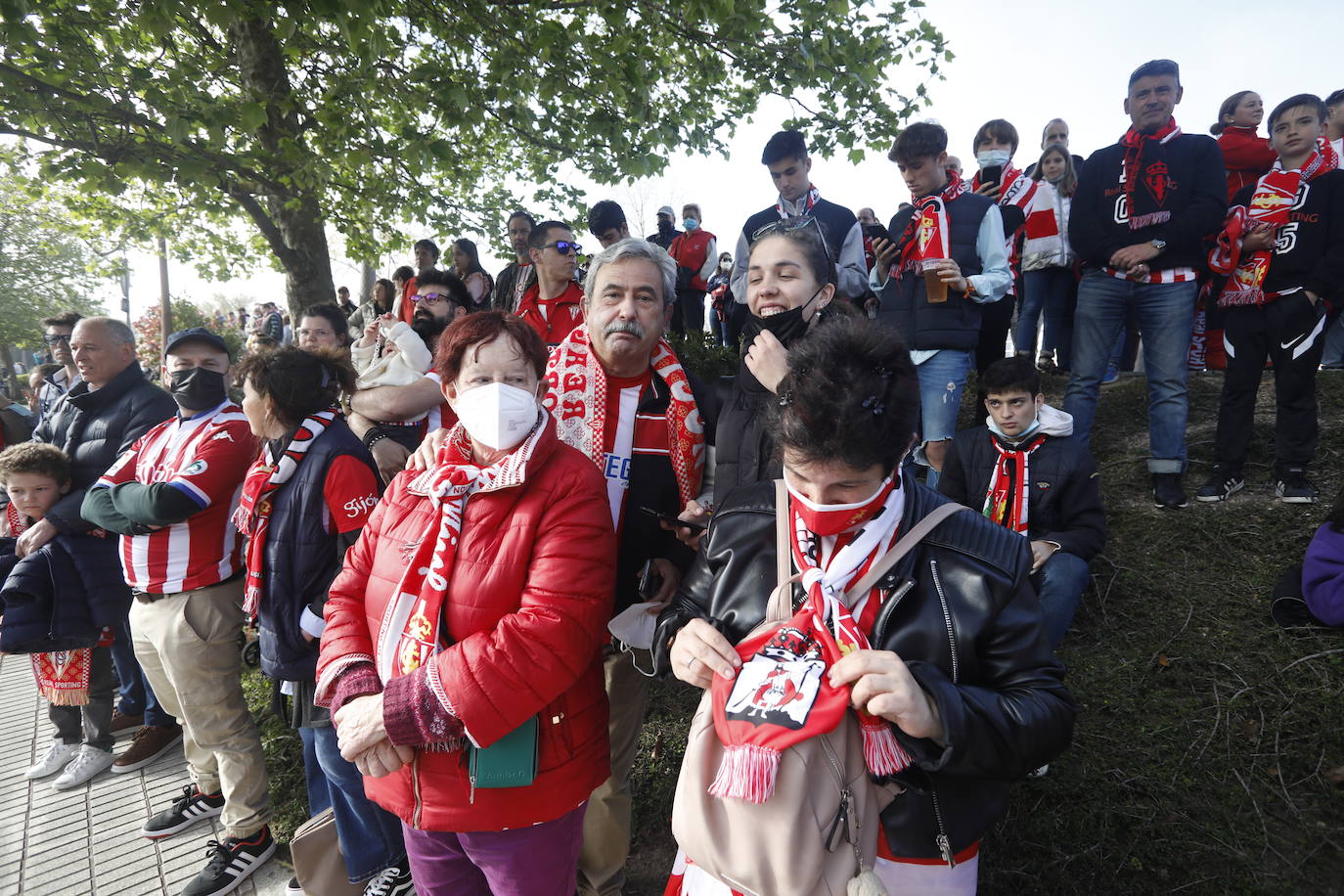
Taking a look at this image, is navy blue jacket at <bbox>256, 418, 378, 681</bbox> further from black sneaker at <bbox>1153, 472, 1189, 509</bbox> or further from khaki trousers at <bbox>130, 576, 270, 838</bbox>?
black sneaker at <bbox>1153, 472, 1189, 509</bbox>

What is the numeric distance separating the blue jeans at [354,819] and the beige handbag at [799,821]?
1.87 m

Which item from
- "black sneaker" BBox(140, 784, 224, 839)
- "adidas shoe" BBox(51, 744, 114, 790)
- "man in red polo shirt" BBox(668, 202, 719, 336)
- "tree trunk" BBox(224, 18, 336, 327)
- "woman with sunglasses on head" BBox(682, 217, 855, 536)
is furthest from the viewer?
"man in red polo shirt" BBox(668, 202, 719, 336)

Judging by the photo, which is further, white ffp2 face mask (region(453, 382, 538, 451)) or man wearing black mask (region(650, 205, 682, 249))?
man wearing black mask (region(650, 205, 682, 249))

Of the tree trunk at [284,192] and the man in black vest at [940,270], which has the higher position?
the tree trunk at [284,192]

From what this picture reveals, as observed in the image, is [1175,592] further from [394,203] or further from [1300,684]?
[394,203]

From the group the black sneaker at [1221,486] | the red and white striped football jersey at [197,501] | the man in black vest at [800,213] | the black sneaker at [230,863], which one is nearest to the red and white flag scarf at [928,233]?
the man in black vest at [800,213]

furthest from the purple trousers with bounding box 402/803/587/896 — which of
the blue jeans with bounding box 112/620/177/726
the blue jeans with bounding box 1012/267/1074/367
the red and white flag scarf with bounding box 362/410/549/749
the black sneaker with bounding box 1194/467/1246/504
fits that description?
the blue jeans with bounding box 1012/267/1074/367

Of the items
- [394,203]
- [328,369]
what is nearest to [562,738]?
[328,369]

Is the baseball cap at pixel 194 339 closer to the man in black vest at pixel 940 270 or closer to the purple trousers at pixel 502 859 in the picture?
the purple trousers at pixel 502 859

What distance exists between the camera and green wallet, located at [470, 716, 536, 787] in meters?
1.74

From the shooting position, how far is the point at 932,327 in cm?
396

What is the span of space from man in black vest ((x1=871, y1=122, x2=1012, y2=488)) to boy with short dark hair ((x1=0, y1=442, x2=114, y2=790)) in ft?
17.6

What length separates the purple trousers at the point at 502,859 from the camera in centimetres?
186

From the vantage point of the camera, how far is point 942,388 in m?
4.07
